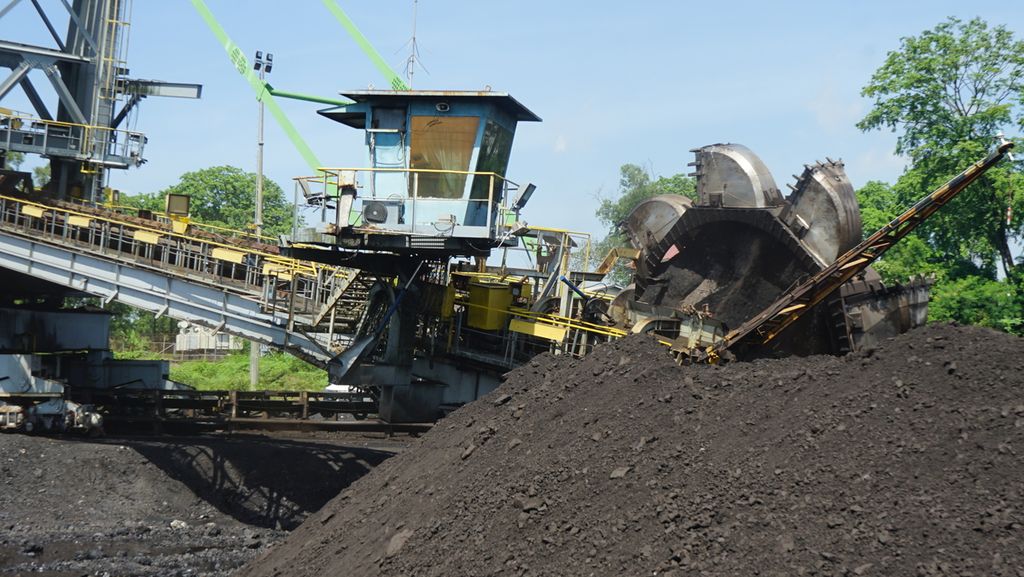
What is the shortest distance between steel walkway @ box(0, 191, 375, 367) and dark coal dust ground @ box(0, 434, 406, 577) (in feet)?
6.62

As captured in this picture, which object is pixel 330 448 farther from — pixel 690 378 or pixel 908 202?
pixel 908 202

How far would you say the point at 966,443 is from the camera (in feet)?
23.4

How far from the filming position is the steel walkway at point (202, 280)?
56.7 ft

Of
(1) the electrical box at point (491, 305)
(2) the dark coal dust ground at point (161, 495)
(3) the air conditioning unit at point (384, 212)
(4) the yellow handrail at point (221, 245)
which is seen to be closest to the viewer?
(2) the dark coal dust ground at point (161, 495)

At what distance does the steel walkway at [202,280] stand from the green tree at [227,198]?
41885 mm

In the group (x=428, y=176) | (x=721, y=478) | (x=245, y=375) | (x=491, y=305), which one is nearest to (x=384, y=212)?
(x=428, y=176)

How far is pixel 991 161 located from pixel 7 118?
21065mm

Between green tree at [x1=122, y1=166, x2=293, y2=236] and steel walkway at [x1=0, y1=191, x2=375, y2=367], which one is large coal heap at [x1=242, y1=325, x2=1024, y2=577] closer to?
steel walkway at [x1=0, y1=191, x2=375, y2=367]

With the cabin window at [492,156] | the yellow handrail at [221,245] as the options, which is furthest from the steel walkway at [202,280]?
the cabin window at [492,156]

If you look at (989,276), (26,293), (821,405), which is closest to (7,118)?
(26,293)

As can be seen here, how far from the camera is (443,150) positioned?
16.0m

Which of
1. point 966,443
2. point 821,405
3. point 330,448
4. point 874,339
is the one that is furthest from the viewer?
point 330,448

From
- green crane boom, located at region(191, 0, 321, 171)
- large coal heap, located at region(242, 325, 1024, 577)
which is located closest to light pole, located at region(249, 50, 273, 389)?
green crane boom, located at region(191, 0, 321, 171)

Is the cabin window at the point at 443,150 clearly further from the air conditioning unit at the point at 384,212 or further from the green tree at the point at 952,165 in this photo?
the green tree at the point at 952,165
